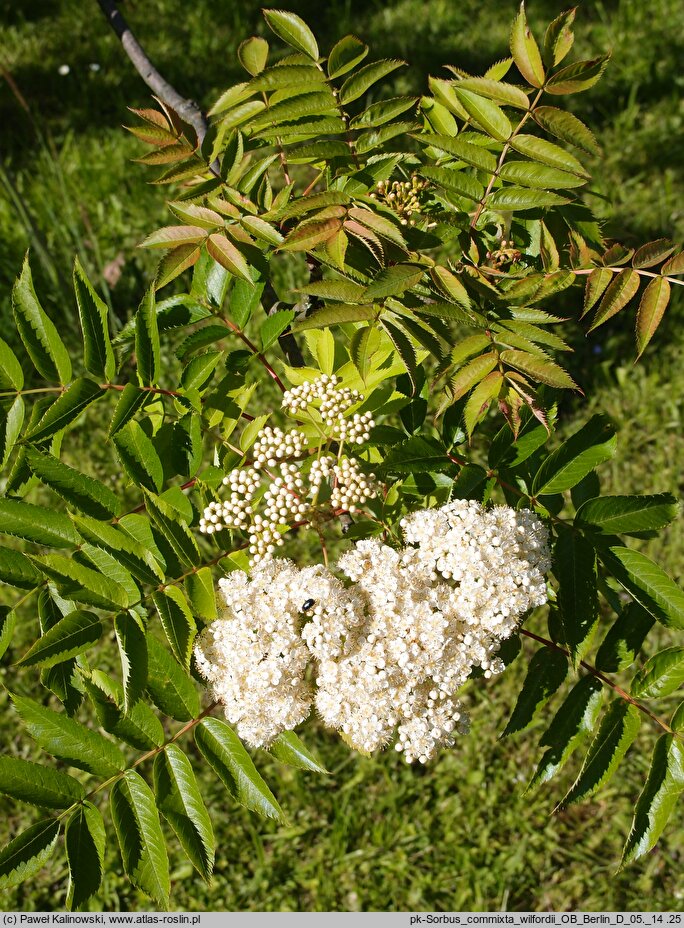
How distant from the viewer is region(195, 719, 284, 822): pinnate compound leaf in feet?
4.64

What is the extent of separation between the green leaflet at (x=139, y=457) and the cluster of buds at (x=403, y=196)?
0.69 metres

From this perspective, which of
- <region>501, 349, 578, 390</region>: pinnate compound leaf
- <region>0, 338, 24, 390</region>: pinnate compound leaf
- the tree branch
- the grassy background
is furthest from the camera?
the grassy background

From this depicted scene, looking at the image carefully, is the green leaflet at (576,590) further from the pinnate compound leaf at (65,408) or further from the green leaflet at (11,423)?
the green leaflet at (11,423)

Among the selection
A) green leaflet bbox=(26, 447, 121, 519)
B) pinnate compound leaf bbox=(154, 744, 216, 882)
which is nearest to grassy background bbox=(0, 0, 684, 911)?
pinnate compound leaf bbox=(154, 744, 216, 882)

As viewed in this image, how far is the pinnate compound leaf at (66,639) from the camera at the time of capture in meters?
1.33

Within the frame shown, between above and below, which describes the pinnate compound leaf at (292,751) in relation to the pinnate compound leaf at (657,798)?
above

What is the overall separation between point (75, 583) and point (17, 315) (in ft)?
1.81

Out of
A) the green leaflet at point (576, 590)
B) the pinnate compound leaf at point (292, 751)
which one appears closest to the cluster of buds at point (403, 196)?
the green leaflet at point (576, 590)

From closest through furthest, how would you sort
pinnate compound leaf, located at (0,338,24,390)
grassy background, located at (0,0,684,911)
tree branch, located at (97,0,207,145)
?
pinnate compound leaf, located at (0,338,24,390) → tree branch, located at (97,0,207,145) → grassy background, located at (0,0,684,911)

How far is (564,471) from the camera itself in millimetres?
1614

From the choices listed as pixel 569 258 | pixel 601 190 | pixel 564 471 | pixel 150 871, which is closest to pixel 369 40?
pixel 601 190

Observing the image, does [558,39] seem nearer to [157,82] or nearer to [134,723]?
[157,82]

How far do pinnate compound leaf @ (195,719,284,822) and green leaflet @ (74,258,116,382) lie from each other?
0.72 meters

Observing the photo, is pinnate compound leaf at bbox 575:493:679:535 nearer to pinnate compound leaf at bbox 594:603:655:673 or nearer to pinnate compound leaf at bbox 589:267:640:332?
pinnate compound leaf at bbox 594:603:655:673
